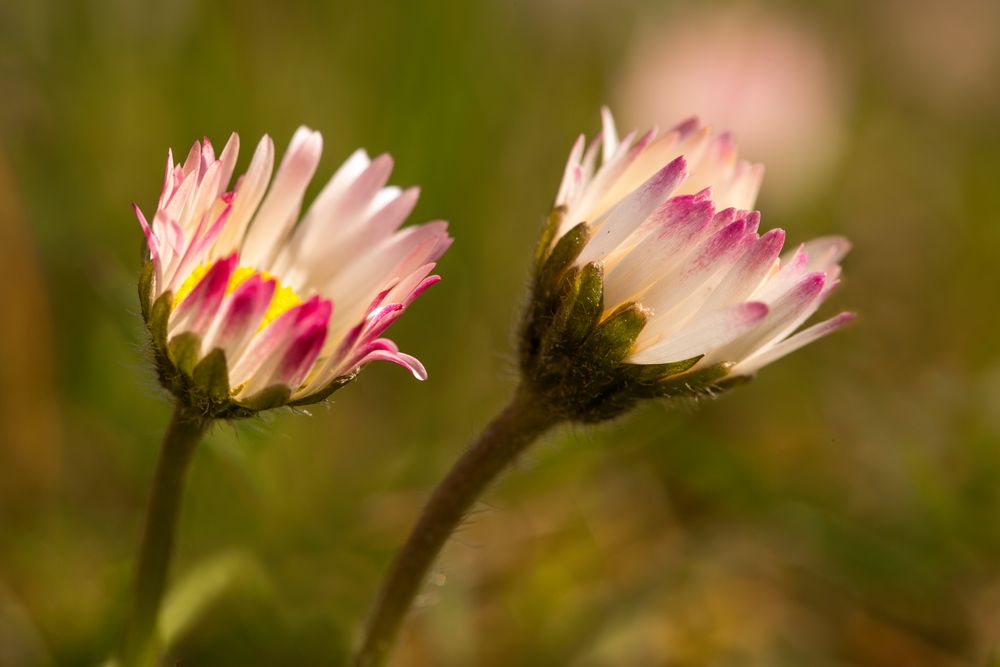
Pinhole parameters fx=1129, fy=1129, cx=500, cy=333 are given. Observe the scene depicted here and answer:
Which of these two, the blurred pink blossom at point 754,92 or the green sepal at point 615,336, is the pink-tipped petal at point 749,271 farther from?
the blurred pink blossom at point 754,92

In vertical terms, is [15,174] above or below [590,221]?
below

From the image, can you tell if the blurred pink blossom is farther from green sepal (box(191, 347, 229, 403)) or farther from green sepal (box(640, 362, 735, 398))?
green sepal (box(191, 347, 229, 403))

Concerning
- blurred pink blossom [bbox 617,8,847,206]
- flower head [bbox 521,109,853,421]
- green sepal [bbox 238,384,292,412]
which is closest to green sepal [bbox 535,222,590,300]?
flower head [bbox 521,109,853,421]

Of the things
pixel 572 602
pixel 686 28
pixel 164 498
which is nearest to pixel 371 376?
pixel 572 602

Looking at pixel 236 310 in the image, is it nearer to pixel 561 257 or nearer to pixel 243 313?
pixel 243 313

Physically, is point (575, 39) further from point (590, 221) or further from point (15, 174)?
point (590, 221)
